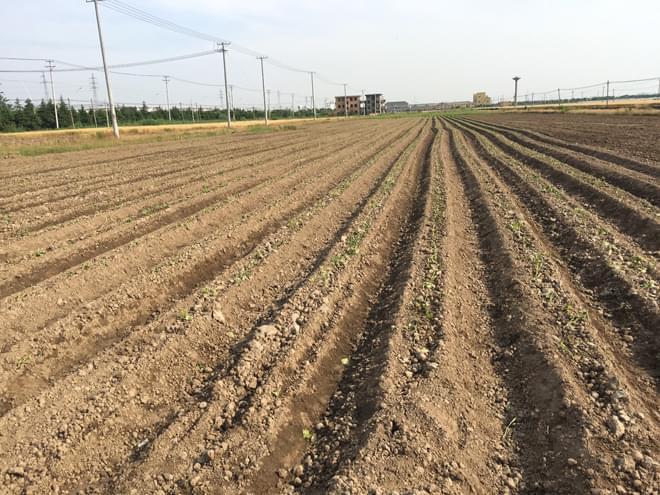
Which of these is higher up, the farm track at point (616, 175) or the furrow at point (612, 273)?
the farm track at point (616, 175)

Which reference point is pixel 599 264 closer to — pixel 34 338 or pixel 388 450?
pixel 388 450

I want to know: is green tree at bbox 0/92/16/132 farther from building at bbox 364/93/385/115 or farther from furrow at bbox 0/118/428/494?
building at bbox 364/93/385/115

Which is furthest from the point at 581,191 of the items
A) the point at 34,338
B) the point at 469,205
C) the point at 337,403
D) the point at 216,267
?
the point at 34,338

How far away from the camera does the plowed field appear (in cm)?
320

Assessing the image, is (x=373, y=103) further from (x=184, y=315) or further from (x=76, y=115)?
(x=184, y=315)

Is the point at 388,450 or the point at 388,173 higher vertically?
the point at 388,173

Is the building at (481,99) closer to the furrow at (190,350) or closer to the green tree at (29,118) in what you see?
the green tree at (29,118)

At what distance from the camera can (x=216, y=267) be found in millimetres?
7316

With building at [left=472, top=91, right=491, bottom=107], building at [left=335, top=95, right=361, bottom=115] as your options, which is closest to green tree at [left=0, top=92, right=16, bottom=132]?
building at [left=335, top=95, right=361, bottom=115]

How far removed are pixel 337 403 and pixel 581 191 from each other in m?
10.1

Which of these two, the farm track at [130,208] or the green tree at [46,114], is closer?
the farm track at [130,208]

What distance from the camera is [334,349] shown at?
15.8 ft

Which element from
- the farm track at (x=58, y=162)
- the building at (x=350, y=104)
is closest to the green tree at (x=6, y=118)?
the farm track at (x=58, y=162)

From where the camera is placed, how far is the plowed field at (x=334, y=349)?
3.20 m
